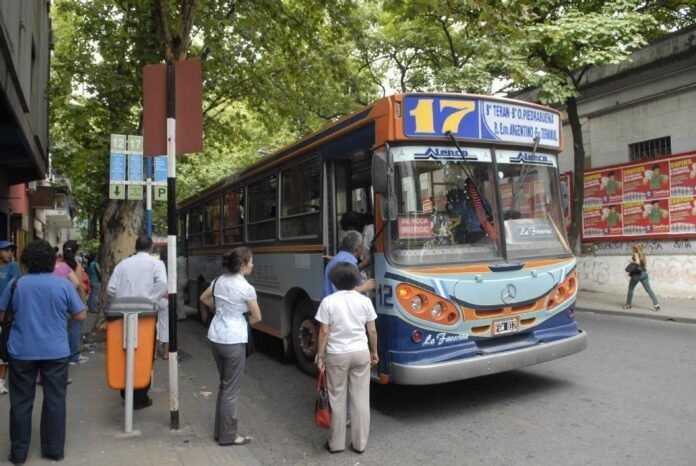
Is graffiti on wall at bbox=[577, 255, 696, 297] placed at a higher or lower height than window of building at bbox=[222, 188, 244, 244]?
lower

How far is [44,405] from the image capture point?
178 inches

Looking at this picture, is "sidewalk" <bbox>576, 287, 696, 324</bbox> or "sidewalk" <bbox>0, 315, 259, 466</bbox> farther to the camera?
"sidewalk" <bbox>576, 287, 696, 324</bbox>

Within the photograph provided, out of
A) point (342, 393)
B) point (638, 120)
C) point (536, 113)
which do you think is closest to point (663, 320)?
point (638, 120)

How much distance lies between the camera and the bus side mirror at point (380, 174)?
523cm

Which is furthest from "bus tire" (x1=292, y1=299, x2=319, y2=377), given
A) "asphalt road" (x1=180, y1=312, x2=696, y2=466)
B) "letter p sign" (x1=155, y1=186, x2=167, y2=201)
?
"letter p sign" (x1=155, y1=186, x2=167, y2=201)

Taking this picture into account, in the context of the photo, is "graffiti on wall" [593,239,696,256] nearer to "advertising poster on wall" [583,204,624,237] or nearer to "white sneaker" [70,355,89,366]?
"advertising poster on wall" [583,204,624,237]

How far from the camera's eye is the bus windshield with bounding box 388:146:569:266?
5.46 m

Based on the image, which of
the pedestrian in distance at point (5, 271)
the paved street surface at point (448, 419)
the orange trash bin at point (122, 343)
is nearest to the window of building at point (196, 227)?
the paved street surface at point (448, 419)

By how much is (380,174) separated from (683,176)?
463 inches

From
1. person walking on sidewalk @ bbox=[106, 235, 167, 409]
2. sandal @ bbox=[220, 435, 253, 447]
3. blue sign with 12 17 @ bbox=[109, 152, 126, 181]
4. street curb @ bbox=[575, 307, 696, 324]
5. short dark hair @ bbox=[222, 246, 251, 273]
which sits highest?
blue sign with 12 17 @ bbox=[109, 152, 126, 181]

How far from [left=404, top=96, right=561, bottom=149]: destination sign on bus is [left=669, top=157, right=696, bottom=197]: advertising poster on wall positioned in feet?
31.3

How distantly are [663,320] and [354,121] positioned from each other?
8.99m

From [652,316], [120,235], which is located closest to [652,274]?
[652,316]

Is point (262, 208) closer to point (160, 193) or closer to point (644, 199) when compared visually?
point (160, 193)
